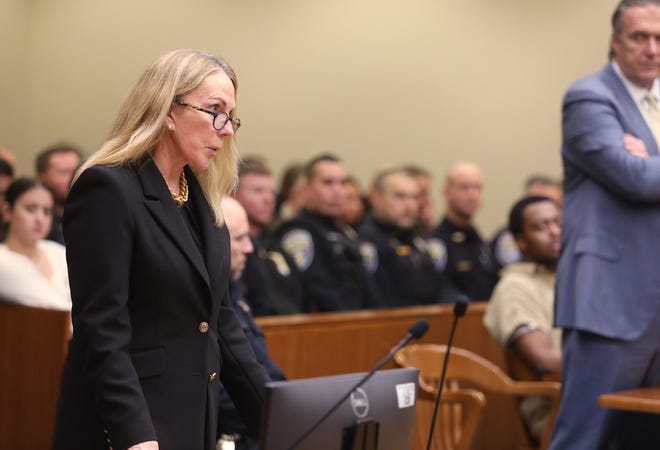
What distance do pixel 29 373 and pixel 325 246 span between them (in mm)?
2408

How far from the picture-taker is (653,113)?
3.42 m

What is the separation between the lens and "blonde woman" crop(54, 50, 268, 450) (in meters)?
2.01

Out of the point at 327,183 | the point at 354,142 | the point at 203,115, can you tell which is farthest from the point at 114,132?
the point at 354,142

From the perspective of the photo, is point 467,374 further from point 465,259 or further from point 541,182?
point 541,182

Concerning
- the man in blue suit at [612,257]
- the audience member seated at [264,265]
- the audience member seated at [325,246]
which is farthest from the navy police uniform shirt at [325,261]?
the man in blue suit at [612,257]

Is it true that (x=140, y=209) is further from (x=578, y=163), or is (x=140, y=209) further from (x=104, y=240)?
(x=578, y=163)

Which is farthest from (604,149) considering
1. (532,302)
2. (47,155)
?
(47,155)

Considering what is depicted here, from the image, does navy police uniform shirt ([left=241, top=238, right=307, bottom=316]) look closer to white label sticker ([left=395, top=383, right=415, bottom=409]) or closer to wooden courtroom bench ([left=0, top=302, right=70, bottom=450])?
→ wooden courtroom bench ([left=0, top=302, right=70, bottom=450])

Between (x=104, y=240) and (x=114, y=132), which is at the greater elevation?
(x=114, y=132)

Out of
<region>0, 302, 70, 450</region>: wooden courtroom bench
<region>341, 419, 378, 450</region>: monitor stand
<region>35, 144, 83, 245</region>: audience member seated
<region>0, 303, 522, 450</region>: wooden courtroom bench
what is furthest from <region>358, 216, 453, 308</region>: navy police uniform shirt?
<region>341, 419, 378, 450</region>: monitor stand

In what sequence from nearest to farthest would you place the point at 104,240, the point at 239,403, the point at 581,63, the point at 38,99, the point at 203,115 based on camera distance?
1. the point at 104,240
2. the point at 203,115
3. the point at 239,403
4. the point at 38,99
5. the point at 581,63

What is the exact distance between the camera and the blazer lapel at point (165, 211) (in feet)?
7.02

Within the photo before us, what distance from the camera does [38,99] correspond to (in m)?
9.29

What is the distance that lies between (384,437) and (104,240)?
652 mm
